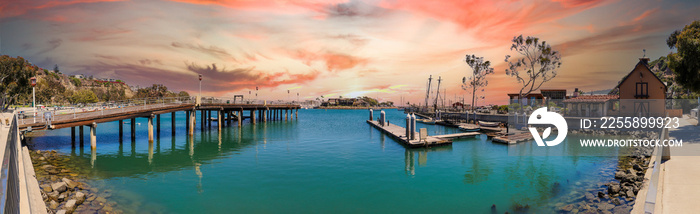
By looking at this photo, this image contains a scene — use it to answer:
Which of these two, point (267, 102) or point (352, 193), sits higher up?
point (267, 102)

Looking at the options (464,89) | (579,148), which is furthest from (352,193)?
(464,89)

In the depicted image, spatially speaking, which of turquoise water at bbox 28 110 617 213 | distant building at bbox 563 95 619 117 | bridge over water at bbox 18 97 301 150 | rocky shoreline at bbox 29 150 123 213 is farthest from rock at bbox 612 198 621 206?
distant building at bbox 563 95 619 117

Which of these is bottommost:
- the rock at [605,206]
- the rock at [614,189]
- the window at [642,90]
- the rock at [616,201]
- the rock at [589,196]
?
the rock at [589,196]

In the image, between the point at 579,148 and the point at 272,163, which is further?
the point at 579,148

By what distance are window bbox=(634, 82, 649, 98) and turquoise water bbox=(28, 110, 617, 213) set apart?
2916cm

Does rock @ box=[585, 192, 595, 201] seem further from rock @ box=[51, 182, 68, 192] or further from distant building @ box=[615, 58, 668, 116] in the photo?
distant building @ box=[615, 58, 668, 116]

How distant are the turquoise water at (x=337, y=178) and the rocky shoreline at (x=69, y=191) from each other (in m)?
0.66

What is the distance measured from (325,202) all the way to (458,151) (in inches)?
764

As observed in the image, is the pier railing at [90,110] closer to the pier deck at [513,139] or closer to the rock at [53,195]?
the rock at [53,195]

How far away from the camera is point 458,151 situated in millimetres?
29922

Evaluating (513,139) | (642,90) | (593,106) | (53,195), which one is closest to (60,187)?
(53,195)

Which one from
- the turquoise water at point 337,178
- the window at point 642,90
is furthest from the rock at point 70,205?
the window at point 642,90

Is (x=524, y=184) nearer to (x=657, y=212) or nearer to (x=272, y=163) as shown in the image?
(x=657, y=212)

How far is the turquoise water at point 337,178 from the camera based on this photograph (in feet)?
47.0
